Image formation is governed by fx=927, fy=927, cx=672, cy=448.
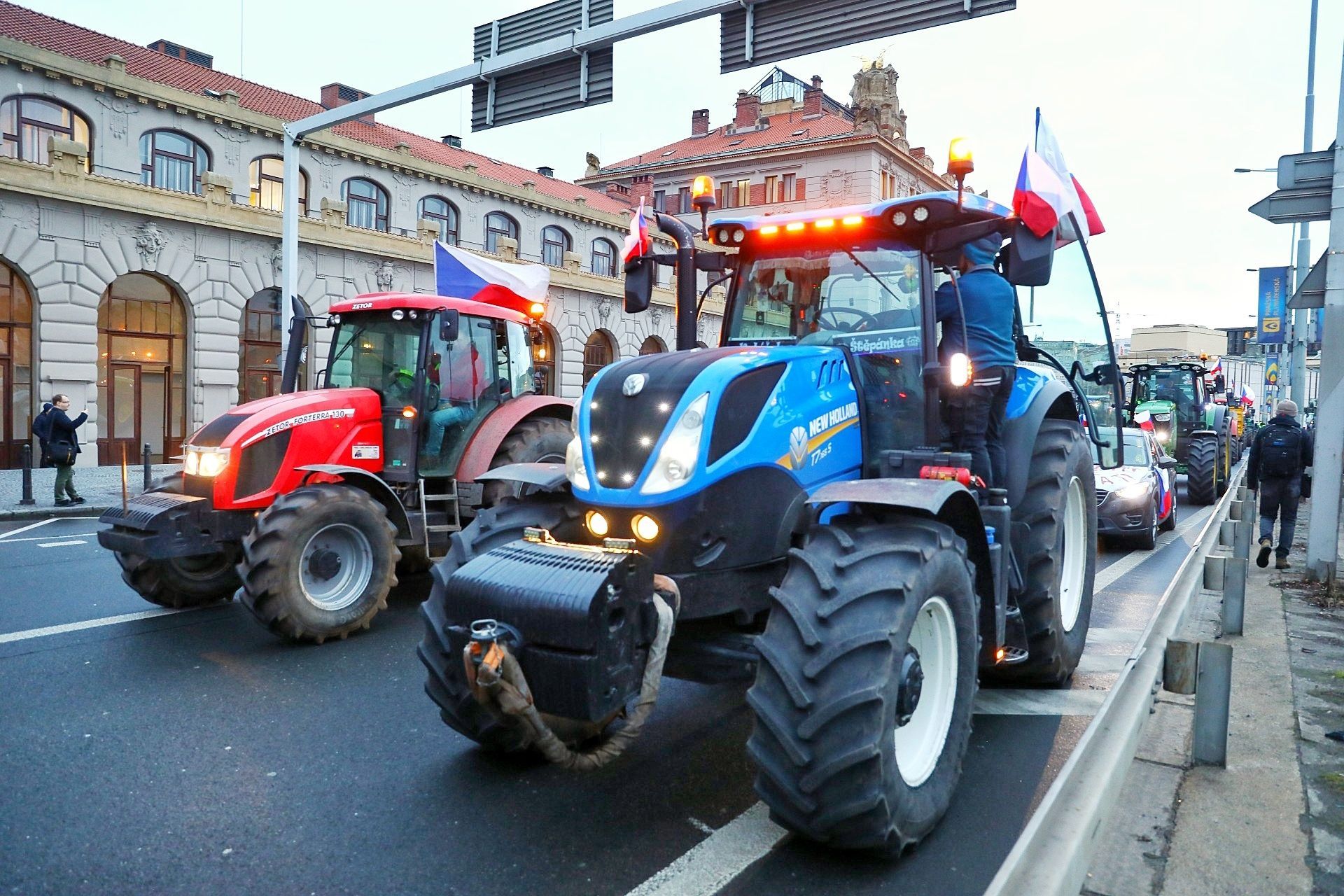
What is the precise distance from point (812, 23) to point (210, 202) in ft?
67.1

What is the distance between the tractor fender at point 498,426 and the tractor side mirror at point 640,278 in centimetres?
298

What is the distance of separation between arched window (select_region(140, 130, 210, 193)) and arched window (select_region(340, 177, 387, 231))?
4.25m

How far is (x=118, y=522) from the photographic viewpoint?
20.8 ft

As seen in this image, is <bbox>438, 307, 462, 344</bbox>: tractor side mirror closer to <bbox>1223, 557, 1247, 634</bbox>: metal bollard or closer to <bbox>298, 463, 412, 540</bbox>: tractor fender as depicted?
<bbox>298, 463, 412, 540</bbox>: tractor fender

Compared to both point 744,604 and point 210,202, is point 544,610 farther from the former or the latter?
point 210,202

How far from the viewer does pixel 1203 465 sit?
57.6 ft

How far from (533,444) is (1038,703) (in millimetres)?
4713

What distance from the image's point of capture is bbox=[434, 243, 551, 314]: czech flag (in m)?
9.27

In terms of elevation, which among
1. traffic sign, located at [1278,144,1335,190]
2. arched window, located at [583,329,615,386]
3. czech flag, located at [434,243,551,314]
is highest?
traffic sign, located at [1278,144,1335,190]

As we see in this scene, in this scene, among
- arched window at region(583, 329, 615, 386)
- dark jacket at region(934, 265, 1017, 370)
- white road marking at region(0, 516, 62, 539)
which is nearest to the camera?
dark jacket at region(934, 265, 1017, 370)

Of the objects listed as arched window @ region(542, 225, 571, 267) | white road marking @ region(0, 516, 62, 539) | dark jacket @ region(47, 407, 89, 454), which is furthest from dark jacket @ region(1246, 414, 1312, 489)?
arched window @ region(542, 225, 571, 267)

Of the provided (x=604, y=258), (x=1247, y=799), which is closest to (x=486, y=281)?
(x=1247, y=799)

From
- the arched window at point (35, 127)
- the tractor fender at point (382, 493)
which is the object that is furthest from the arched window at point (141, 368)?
the tractor fender at point (382, 493)

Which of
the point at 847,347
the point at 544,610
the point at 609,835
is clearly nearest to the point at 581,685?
the point at 544,610
